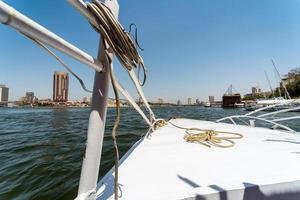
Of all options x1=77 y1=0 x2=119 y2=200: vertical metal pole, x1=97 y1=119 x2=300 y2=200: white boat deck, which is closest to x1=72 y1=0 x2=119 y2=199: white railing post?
x1=77 y1=0 x2=119 y2=200: vertical metal pole

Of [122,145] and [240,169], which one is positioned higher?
[240,169]

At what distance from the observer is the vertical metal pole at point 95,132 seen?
86 cm

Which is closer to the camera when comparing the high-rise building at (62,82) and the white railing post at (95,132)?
the white railing post at (95,132)

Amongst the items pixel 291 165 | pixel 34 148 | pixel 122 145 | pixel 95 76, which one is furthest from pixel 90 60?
pixel 34 148

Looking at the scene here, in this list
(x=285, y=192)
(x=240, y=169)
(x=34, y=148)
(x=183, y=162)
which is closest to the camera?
(x=285, y=192)

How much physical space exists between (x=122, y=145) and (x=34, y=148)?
2.40 m

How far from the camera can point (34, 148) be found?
4887 mm

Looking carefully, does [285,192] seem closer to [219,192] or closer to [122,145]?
[219,192]

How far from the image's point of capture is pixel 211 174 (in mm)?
1205

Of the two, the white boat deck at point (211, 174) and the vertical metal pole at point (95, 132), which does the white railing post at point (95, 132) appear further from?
the white boat deck at point (211, 174)

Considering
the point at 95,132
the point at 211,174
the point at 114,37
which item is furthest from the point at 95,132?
the point at 211,174

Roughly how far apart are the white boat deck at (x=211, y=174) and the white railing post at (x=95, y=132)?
0.54ft

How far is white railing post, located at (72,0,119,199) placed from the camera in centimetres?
86

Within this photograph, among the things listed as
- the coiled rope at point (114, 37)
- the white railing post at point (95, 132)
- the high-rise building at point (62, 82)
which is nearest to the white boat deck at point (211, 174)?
the white railing post at point (95, 132)
